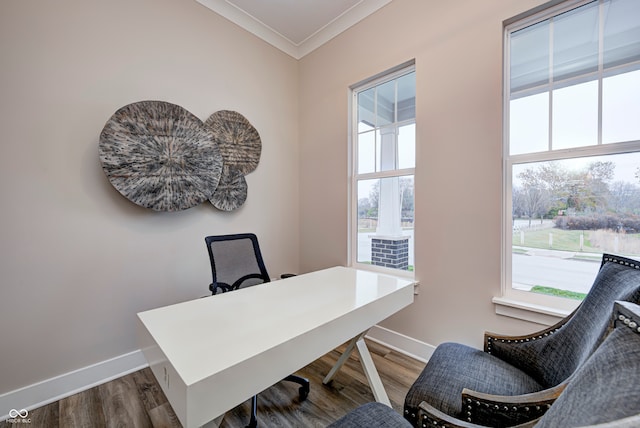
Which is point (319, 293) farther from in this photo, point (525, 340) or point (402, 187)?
point (402, 187)

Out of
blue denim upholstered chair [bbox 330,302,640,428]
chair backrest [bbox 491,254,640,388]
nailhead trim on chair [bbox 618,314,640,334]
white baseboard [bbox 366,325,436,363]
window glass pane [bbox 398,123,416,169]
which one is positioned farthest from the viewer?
window glass pane [bbox 398,123,416,169]

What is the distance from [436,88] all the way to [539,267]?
1.50m

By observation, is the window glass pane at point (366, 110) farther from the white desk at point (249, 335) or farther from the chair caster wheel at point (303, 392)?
the chair caster wheel at point (303, 392)

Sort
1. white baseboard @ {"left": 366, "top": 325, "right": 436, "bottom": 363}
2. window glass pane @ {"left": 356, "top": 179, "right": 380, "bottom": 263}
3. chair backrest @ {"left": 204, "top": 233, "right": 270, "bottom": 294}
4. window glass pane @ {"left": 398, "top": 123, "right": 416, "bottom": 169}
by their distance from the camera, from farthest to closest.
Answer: window glass pane @ {"left": 356, "top": 179, "right": 380, "bottom": 263}, window glass pane @ {"left": 398, "top": 123, "right": 416, "bottom": 169}, white baseboard @ {"left": 366, "top": 325, "right": 436, "bottom": 363}, chair backrest @ {"left": 204, "top": 233, "right": 270, "bottom": 294}

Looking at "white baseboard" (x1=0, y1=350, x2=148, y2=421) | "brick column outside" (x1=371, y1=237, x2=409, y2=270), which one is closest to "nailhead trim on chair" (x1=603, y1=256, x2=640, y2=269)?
"brick column outside" (x1=371, y1=237, x2=409, y2=270)

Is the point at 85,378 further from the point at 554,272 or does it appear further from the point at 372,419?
the point at 554,272

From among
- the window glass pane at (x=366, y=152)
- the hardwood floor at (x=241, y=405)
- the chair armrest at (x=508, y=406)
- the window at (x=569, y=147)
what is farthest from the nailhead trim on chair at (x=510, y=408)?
the window glass pane at (x=366, y=152)

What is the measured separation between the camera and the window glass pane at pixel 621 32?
1.48m

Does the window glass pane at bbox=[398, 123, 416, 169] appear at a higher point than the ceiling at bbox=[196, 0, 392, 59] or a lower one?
lower

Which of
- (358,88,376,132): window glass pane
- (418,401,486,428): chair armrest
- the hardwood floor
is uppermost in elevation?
(358,88,376,132): window glass pane

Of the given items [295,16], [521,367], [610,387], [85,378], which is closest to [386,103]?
[295,16]

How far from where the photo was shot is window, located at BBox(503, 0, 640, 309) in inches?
58.8

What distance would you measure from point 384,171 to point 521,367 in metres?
→ 1.75

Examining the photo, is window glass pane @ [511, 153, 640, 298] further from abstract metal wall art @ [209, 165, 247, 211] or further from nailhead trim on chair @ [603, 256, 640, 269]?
abstract metal wall art @ [209, 165, 247, 211]
